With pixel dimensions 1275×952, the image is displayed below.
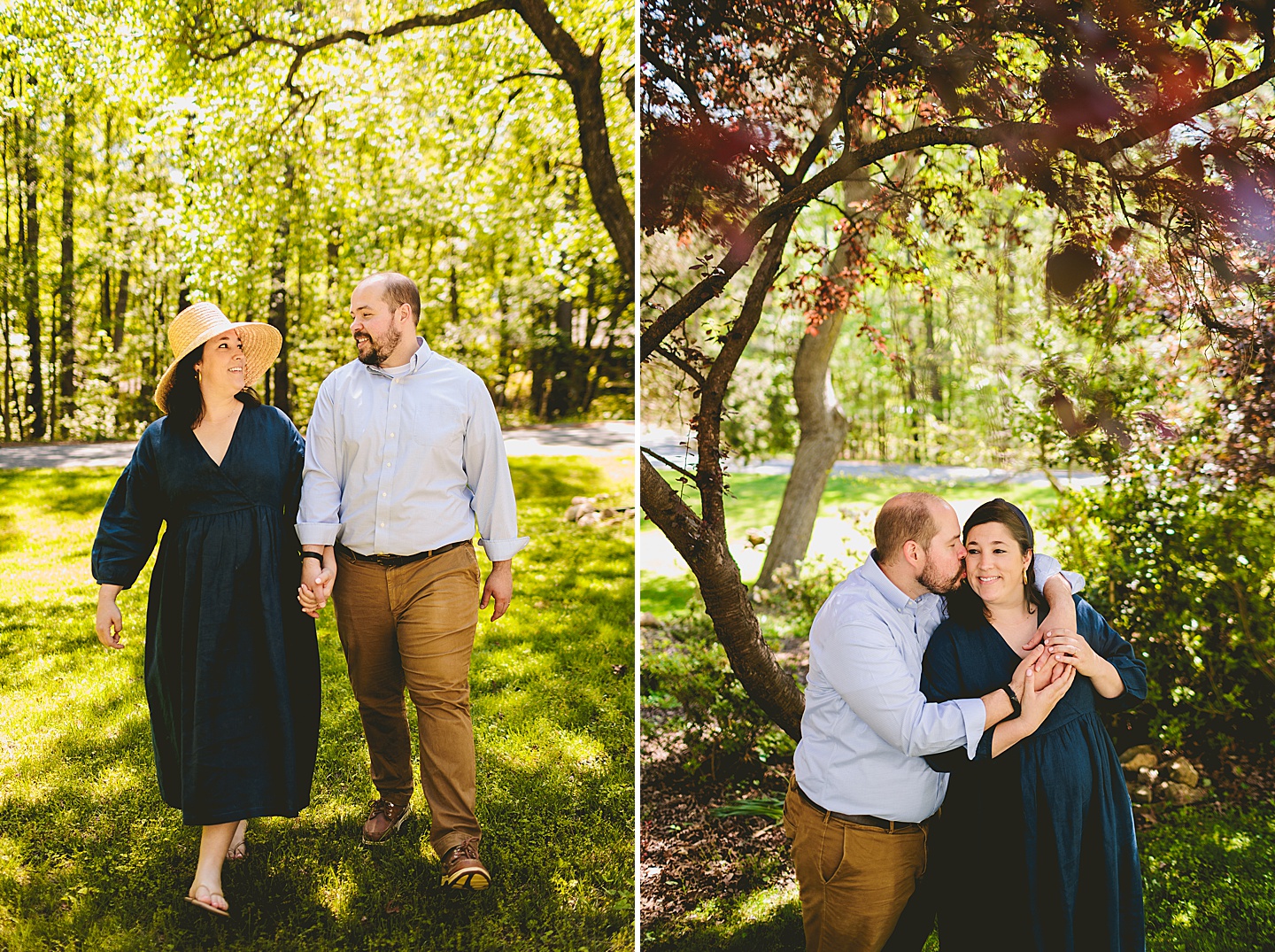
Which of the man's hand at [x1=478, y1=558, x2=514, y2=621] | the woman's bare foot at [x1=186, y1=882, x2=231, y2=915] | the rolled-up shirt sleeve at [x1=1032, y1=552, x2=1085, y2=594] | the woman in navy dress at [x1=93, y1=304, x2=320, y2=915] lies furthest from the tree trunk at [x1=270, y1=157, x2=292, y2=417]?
the rolled-up shirt sleeve at [x1=1032, y1=552, x2=1085, y2=594]

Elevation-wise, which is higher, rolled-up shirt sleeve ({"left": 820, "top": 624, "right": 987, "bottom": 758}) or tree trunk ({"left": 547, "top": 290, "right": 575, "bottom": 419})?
tree trunk ({"left": 547, "top": 290, "right": 575, "bottom": 419})

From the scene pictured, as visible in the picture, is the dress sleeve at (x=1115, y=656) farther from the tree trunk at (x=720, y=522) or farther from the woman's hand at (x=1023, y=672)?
the tree trunk at (x=720, y=522)

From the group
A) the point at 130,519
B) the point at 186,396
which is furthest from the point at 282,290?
the point at 130,519

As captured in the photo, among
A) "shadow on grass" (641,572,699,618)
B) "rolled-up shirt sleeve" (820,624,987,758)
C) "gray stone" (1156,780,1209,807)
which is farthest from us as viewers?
"shadow on grass" (641,572,699,618)

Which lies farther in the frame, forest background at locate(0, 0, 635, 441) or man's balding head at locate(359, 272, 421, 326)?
forest background at locate(0, 0, 635, 441)

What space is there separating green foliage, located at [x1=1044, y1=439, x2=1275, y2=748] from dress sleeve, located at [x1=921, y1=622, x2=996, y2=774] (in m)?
1.61

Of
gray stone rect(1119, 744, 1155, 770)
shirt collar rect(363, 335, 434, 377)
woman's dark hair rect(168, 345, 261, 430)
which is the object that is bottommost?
gray stone rect(1119, 744, 1155, 770)

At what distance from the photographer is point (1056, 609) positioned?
166cm

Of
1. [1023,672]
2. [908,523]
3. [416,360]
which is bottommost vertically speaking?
[1023,672]

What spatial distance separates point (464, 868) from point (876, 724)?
109cm

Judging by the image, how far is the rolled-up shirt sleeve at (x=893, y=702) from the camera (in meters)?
1.55

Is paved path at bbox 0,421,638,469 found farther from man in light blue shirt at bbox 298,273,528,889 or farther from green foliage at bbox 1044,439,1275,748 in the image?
green foliage at bbox 1044,439,1275,748

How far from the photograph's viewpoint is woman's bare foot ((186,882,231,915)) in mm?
1989

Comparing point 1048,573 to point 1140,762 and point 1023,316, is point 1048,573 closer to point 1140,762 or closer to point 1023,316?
point 1140,762
